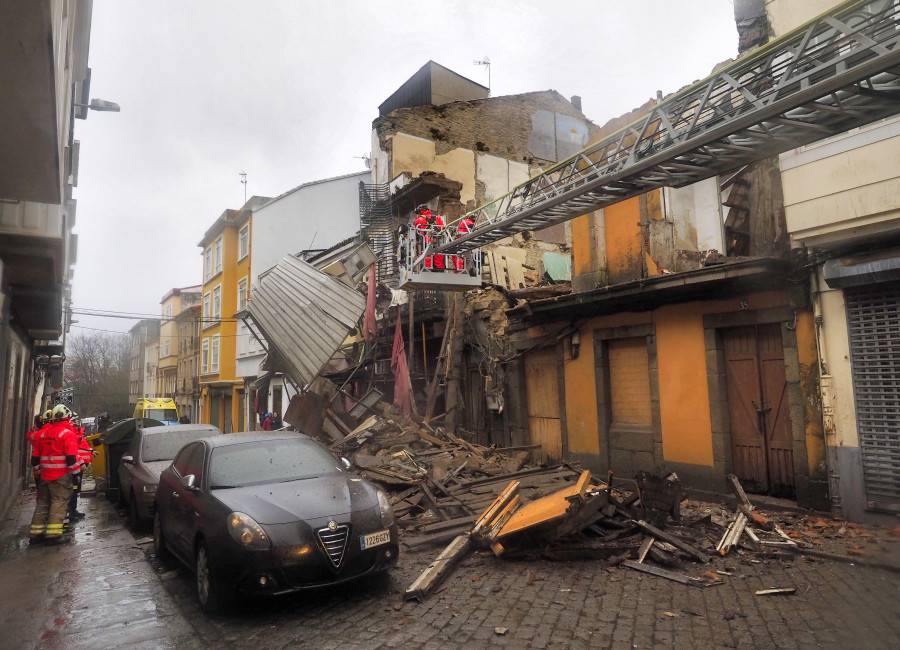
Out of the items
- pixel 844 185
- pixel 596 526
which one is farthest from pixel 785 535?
pixel 844 185

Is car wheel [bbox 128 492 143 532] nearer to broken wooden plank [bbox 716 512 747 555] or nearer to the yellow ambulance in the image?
broken wooden plank [bbox 716 512 747 555]

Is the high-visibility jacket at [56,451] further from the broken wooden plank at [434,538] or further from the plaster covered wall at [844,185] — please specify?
the plaster covered wall at [844,185]

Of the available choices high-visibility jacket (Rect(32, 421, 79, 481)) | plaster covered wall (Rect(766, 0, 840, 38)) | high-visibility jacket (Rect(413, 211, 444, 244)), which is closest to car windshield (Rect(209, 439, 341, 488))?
high-visibility jacket (Rect(32, 421, 79, 481))

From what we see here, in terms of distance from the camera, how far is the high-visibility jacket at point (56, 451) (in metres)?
8.17

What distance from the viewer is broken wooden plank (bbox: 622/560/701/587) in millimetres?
5451

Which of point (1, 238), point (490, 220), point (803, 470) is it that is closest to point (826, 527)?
point (803, 470)

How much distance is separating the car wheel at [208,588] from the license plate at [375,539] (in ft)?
3.84

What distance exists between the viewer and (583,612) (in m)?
4.88

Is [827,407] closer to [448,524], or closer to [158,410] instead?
[448,524]

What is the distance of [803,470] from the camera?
8078 millimetres

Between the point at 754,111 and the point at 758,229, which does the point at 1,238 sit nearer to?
the point at 754,111

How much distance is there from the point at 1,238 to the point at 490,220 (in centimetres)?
719

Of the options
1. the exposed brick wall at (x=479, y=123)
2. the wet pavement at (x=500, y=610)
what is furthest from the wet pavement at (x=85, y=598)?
the exposed brick wall at (x=479, y=123)

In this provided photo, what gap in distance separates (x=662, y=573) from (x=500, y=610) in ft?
6.02
